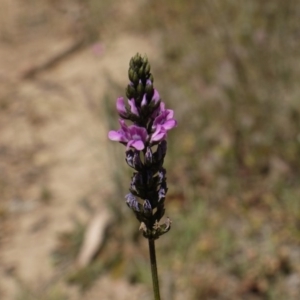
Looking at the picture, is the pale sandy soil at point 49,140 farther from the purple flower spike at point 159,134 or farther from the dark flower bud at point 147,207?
the purple flower spike at point 159,134

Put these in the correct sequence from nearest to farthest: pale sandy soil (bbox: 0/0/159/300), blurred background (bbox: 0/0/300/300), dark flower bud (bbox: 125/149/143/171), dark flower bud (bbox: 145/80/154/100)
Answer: dark flower bud (bbox: 145/80/154/100) < dark flower bud (bbox: 125/149/143/171) < blurred background (bbox: 0/0/300/300) < pale sandy soil (bbox: 0/0/159/300)

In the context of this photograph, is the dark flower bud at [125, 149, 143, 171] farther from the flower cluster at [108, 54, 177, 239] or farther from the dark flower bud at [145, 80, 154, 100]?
the dark flower bud at [145, 80, 154, 100]

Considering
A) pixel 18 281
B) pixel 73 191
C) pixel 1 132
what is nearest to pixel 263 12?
pixel 73 191

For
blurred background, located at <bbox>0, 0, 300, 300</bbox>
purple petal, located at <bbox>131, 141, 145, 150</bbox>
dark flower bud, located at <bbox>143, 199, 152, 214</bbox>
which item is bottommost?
dark flower bud, located at <bbox>143, 199, 152, 214</bbox>

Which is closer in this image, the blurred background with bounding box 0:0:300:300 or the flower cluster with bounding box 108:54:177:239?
the flower cluster with bounding box 108:54:177:239

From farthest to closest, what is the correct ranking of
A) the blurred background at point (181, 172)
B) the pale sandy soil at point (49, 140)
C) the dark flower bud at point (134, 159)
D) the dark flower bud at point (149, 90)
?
the pale sandy soil at point (49, 140)
the blurred background at point (181, 172)
the dark flower bud at point (134, 159)
the dark flower bud at point (149, 90)

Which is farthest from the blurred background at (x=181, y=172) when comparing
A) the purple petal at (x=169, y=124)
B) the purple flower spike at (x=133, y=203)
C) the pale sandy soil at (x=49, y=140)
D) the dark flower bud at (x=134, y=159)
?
the purple petal at (x=169, y=124)

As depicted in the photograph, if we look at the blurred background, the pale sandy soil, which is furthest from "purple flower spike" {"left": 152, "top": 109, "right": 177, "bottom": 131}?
A: the pale sandy soil
